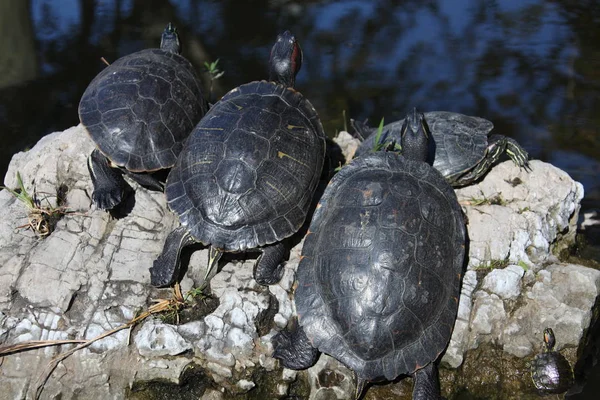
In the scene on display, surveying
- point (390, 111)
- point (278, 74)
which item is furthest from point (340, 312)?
point (390, 111)

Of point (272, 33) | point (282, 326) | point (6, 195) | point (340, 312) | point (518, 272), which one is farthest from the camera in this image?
point (272, 33)

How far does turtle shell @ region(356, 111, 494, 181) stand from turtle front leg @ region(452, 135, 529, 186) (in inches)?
2.8

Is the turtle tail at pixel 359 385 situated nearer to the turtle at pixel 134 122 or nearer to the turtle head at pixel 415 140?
the turtle head at pixel 415 140

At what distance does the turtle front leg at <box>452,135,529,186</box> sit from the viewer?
192 inches

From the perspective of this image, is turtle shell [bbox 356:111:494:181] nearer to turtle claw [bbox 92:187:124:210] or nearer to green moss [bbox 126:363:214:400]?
turtle claw [bbox 92:187:124:210]

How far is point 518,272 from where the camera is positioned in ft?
14.3

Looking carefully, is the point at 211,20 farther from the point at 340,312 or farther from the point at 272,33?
the point at 340,312

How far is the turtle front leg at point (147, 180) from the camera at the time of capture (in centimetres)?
471

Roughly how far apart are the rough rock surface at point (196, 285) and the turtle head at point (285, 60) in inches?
53.4

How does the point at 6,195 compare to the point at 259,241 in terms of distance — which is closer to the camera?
the point at 259,241

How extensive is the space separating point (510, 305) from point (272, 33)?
5736 mm

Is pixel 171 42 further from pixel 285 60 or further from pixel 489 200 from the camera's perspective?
pixel 489 200

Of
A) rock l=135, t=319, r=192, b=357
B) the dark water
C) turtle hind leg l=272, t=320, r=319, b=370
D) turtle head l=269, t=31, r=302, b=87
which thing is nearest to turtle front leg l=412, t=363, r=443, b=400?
turtle hind leg l=272, t=320, r=319, b=370

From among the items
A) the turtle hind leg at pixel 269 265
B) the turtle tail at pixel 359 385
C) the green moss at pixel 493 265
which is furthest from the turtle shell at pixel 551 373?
the turtle hind leg at pixel 269 265
